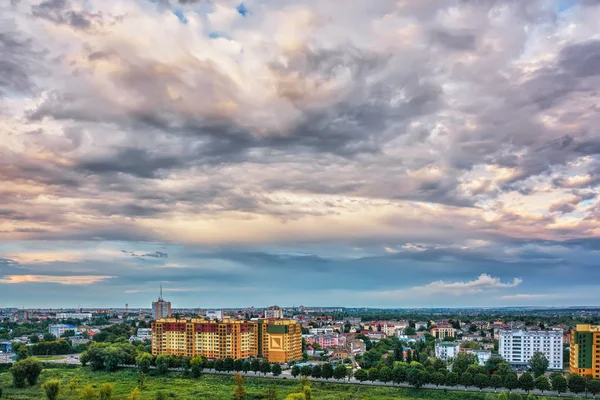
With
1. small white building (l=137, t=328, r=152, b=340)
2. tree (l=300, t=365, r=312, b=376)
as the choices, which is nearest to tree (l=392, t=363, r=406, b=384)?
tree (l=300, t=365, r=312, b=376)

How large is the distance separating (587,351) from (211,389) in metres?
33.4

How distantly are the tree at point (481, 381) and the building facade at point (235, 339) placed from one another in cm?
2174

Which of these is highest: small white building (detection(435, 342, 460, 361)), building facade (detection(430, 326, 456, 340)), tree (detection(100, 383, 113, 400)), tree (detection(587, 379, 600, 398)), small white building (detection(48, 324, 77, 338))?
tree (detection(100, 383, 113, 400))

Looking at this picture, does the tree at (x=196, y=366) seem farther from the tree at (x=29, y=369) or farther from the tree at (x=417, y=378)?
the tree at (x=417, y=378)

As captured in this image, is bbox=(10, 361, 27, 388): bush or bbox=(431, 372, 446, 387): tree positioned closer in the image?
bbox=(431, 372, 446, 387): tree

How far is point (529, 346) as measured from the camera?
6562 cm

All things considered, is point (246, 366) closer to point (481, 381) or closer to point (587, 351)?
point (481, 381)

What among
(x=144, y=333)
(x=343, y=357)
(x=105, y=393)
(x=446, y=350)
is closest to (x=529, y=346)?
(x=446, y=350)

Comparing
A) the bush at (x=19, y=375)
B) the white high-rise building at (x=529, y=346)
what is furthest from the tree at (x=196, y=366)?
the white high-rise building at (x=529, y=346)

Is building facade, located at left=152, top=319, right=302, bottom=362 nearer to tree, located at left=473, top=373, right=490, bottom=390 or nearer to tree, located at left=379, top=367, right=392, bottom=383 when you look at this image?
tree, located at left=379, top=367, right=392, bottom=383

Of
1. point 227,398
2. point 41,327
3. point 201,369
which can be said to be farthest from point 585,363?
point 41,327

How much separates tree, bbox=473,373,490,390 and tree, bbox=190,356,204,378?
2578 centimetres

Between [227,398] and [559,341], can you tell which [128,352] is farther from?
[559,341]

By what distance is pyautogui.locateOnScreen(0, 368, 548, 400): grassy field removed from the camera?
44281 millimetres
